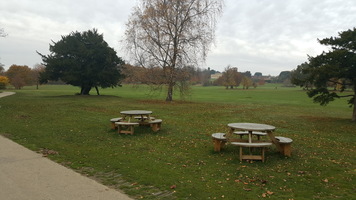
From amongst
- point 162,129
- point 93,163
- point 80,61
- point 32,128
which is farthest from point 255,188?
point 80,61

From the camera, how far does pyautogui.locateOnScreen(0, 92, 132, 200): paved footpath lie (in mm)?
4977

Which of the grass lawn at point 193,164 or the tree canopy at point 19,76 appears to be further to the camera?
the tree canopy at point 19,76

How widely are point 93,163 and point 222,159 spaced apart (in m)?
3.53

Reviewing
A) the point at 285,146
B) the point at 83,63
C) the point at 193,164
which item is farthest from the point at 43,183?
the point at 83,63

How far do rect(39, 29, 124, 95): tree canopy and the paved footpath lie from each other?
35249mm

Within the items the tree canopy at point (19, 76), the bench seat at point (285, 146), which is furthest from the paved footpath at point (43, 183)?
the tree canopy at point (19, 76)

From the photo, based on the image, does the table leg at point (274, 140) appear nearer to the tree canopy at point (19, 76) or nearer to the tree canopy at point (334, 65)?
the tree canopy at point (334, 65)

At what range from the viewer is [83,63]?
140ft

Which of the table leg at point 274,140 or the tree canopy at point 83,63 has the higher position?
the tree canopy at point 83,63

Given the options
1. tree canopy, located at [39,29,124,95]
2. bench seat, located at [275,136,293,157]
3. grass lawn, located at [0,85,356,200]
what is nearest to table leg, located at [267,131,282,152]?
bench seat, located at [275,136,293,157]

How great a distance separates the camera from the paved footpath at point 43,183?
4977 mm

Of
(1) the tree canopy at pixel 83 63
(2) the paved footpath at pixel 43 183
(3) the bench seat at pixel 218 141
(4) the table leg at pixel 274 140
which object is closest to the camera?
(2) the paved footpath at pixel 43 183

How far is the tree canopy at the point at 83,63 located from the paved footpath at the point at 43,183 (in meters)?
35.2

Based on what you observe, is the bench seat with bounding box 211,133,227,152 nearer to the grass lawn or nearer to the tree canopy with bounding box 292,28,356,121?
the grass lawn
